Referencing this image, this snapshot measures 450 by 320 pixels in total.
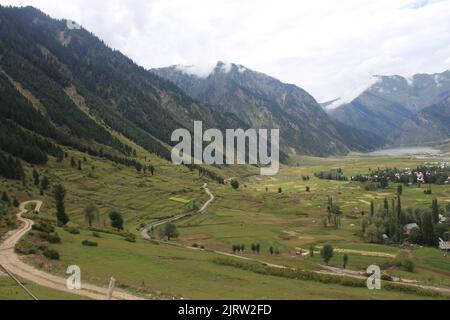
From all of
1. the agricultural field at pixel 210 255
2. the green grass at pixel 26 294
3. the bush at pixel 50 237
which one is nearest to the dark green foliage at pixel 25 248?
the agricultural field at pixel 210 255

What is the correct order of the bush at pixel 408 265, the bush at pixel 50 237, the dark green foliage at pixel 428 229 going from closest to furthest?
the bush at pixel 50 237, the bush at pixel 408 265, the dark green foliage at pixel 428 229

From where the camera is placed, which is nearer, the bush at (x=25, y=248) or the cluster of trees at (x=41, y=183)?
the bush at (x=25, y=248)

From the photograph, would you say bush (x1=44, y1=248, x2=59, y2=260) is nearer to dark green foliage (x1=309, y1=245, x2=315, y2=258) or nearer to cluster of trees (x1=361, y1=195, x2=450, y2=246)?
dark green foliage (x1=309, y1=245, x2=315, y2=258)

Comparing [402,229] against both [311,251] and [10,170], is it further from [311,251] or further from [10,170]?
[10,170]

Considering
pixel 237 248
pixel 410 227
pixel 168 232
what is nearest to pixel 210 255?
pixel 237 248

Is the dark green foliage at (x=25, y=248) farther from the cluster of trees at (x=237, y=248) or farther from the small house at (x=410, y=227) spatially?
the small house at (x=410, y=227)

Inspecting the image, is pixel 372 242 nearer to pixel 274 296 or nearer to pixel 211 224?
pixel 211 224

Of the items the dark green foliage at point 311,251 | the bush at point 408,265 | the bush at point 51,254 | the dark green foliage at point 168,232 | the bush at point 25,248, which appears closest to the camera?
the bush at point 25,248

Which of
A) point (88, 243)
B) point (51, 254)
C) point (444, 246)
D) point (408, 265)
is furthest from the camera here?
point (444, 246)

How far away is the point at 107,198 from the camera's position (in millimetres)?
196375

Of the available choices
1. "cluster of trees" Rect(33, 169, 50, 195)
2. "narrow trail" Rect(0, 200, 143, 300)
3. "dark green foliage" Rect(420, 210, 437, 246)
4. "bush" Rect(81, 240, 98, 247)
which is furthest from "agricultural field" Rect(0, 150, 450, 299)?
"dark green foliage" Rect(420, 210, 437, 246)

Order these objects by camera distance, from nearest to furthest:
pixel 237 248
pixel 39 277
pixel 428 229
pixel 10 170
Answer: pixel 39 277 < pixel 237 248 < pixel 428 229 < pixel 10 170

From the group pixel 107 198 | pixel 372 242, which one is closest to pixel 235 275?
pixel 372 242
